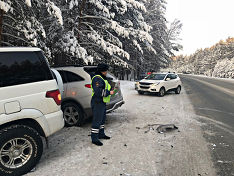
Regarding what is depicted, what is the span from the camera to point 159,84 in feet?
37.6

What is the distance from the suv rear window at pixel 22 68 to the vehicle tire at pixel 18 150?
0.78 meters

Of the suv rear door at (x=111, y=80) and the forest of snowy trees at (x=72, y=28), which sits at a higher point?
the forest of snowy trees at (x=72, y=28)

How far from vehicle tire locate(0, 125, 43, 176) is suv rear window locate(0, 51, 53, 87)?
30.6 inches

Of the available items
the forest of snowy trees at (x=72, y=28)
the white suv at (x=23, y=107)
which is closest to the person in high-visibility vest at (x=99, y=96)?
the white suv at (x=23, y=107)

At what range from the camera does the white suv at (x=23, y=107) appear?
281cm

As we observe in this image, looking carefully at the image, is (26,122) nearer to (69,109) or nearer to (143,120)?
(69,109)

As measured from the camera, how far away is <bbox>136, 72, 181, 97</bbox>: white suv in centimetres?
1142

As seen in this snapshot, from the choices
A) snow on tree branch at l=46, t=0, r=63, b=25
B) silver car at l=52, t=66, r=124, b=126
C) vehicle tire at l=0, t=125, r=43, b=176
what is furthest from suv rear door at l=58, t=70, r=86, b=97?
snow on tree branch at l=46, t=0, r=63, b=25

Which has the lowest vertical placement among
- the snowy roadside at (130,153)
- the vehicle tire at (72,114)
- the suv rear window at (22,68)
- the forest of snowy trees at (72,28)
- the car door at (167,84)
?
the snowy roadside at (130,153)

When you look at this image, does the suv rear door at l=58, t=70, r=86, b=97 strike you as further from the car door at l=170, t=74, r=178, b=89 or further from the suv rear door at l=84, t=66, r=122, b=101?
the car door at l=170, t=74, r=178, b=89

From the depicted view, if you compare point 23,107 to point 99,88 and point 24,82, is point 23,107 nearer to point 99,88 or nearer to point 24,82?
point 24,82

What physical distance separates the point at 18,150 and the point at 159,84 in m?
9.66

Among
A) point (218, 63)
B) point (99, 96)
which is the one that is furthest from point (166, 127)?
point (218, 63)

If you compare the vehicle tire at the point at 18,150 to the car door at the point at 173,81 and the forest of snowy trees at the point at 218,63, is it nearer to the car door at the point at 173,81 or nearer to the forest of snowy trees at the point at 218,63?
the car door at the point at 173,81
